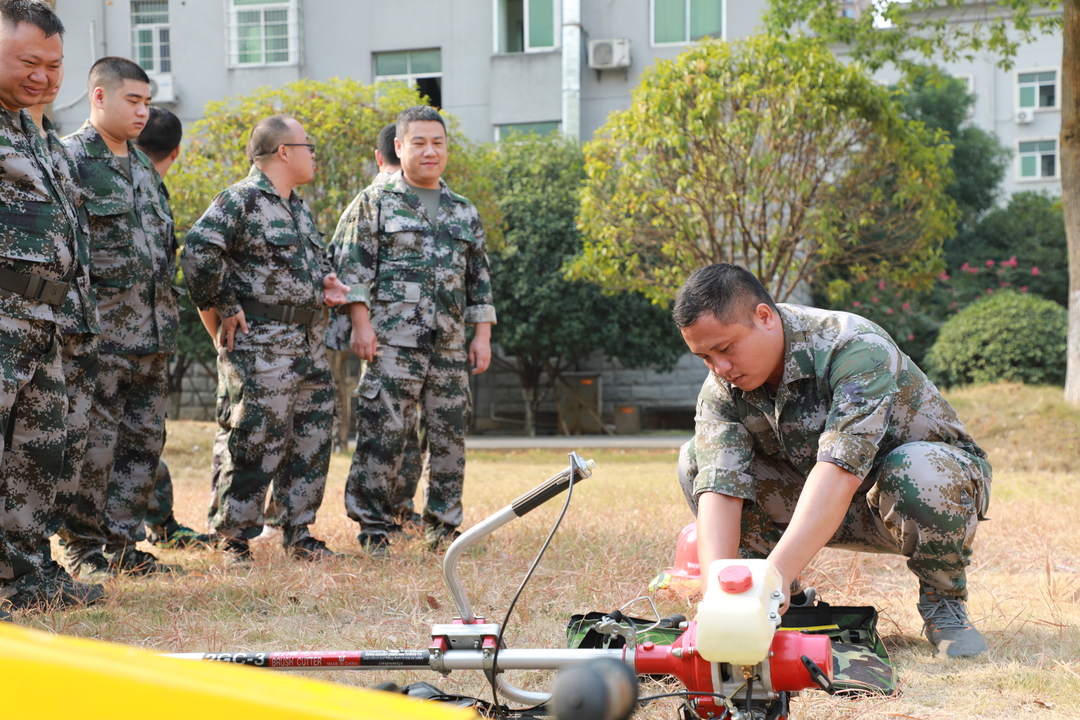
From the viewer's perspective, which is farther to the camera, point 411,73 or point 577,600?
point 411,73

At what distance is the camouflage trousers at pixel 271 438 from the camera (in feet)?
13.1

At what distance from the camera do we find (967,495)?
269 cm

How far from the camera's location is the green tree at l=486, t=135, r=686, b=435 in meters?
15.5

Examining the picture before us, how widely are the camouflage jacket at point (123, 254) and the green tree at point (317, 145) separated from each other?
6244mm

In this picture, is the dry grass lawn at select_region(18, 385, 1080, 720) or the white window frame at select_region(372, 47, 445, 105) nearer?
the dry grass lawn at select_region(18, 385, 1080, 720)

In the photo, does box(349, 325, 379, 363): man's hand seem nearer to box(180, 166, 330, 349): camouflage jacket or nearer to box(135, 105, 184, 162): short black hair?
box(180, 166, 330, 349): camouflage jacket

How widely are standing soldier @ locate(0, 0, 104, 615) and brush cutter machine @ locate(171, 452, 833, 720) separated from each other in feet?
5.83

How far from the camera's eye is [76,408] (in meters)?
3.42

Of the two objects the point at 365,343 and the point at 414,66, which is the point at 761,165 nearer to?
the point at 365,343

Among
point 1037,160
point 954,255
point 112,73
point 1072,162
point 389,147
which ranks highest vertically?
point 1037,160

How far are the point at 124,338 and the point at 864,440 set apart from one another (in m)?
2.88

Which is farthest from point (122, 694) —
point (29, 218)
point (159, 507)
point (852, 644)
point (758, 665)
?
point (159, 507)

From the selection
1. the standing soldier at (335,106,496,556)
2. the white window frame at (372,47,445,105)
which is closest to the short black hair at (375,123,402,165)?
the standing soldier at (335,106,496,556)

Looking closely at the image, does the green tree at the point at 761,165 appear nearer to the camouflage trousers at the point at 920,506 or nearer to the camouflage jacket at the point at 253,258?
the camouflage jacket at the point at 253,258
